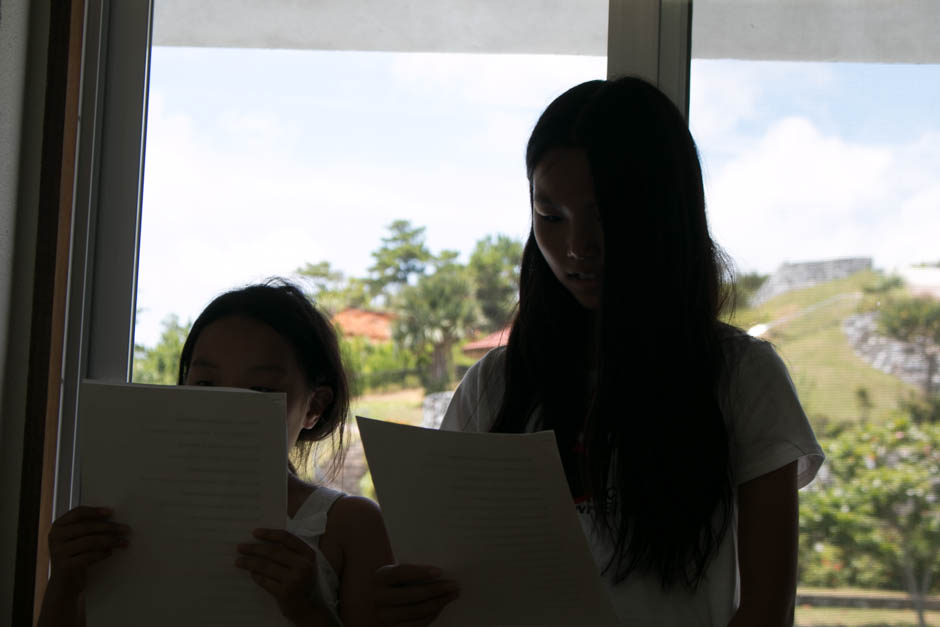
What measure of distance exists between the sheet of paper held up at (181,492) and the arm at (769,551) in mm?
523

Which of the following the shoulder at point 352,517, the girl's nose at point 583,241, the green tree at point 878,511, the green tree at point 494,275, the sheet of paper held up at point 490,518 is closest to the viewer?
the sheet of paper held up at point 490,518

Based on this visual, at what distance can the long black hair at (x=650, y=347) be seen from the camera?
1000 millimetres

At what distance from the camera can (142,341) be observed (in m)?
1.57

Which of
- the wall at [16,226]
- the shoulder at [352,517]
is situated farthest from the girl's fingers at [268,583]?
the wall at [16,226]

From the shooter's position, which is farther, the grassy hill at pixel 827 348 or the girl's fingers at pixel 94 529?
the grassy hill at pixel 827 348

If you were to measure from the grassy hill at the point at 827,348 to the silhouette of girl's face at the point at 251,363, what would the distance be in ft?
2.44

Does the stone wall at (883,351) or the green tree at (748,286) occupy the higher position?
the green tree at (748,286)

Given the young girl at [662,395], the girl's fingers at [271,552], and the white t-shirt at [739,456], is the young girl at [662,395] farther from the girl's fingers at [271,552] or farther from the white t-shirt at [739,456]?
the girl's fingers at [271,552]

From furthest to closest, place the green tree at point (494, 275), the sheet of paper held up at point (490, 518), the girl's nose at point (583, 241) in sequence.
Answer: the green tree at point (494, 275) < the girl's nose at point (583, 241) < the sheet of paper held up at point (490, 518)

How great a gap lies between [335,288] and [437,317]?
0.63 ft

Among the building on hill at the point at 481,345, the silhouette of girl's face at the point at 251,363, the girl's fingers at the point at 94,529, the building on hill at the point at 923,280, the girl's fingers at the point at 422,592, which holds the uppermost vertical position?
the building on hill at the point at 923,280

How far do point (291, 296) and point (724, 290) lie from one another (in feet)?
2.11

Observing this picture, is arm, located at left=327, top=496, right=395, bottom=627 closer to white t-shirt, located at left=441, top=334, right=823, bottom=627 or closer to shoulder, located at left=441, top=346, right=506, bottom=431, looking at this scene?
shoulder, located at left=441, top=346, right=506, bottom=431

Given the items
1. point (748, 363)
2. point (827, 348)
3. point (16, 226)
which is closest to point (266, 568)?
point (748, 363)
